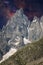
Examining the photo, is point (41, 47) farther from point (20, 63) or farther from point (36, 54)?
point (20, 63)

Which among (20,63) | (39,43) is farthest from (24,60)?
(39,43)

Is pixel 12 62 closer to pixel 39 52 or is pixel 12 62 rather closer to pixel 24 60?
pixel 24 60

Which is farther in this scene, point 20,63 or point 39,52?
point 39,52

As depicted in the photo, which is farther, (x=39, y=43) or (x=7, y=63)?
(x=39, y=43)

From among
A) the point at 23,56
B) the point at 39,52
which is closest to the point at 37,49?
the point at 39,52

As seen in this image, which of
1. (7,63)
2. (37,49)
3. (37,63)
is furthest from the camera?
(37,49)

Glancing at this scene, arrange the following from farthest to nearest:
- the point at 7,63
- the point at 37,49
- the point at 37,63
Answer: the point at 37,49 < the point at 7,63 < the point at 37,63
